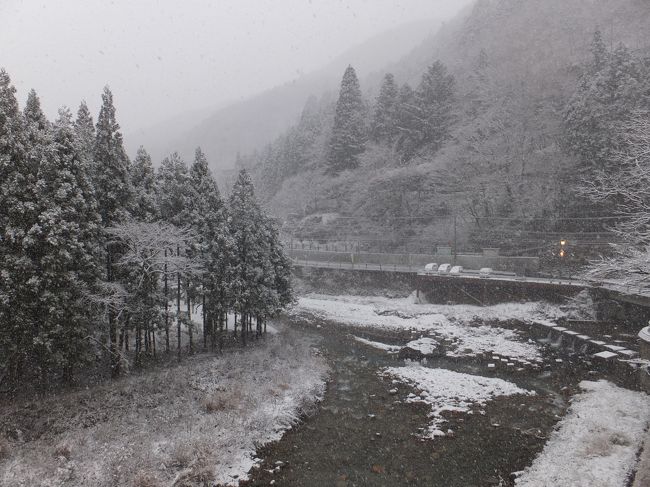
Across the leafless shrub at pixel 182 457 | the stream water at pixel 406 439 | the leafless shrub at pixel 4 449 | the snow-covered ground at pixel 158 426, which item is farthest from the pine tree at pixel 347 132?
the leafless shrub at pixel 4 449

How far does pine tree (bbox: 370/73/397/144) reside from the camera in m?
62.5

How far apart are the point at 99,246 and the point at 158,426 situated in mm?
8703

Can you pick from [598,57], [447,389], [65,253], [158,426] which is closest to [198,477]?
[158,426]

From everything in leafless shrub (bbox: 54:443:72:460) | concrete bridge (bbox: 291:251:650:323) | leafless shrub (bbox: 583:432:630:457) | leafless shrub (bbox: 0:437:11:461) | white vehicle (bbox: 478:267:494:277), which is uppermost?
white vehicle (bbox: 478:267:494:277)

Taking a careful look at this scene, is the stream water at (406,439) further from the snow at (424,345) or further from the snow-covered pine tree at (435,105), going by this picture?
the snow-covered pine tree at (435,105)

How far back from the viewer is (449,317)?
33750mm

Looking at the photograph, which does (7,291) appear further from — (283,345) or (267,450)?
(283,345)

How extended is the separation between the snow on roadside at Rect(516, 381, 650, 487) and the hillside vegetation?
930 inches

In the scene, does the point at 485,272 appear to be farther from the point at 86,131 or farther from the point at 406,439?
the point at 86,131

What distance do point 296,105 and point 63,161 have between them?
158 meters

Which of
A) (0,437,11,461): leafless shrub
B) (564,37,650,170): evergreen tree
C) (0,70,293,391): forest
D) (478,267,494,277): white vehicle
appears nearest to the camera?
(0,437,11,461): leafless shrub

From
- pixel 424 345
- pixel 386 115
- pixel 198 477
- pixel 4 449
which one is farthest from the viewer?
pixel 386 115

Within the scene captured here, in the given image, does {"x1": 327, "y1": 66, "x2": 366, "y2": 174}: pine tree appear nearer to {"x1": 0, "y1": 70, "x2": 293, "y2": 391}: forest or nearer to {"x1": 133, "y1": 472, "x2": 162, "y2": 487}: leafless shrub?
{"x1": 0, "y1": 70, "x2": 293, "y2": 391}: forest

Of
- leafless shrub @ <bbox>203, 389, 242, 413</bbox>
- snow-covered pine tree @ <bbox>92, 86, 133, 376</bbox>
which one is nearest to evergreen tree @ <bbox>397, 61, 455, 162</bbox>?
snow-covered pine tree @ <bbox>92, 86, 133, 376</bbox>
